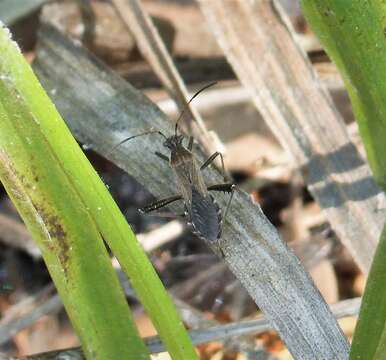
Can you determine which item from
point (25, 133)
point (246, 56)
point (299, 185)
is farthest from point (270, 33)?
point (25, 133)

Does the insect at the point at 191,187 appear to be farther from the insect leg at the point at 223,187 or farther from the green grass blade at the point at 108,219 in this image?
the green grass blade at the point at 108,219

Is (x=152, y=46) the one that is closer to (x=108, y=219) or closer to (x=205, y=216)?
(x=205, y=216)

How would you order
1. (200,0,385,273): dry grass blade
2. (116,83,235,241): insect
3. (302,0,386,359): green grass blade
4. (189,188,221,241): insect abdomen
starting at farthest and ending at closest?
1. (200,0,385,273): dry grass blade
2. (116,83,235,241): insect
3. (189,188,221,241): insect abdomen
4. (302,0,386,359): green grass blade

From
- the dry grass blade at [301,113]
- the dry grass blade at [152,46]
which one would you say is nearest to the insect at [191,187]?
the dry grass blade at [301,113]

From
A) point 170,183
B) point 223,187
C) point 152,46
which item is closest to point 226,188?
point 223,187

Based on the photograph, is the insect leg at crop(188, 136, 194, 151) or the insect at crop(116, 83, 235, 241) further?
the insect leg at crop(188, 136, 194, 151)

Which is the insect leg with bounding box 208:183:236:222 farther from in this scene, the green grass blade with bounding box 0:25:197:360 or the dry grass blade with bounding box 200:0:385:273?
the green grass blade with bounding box 0:25:197:360

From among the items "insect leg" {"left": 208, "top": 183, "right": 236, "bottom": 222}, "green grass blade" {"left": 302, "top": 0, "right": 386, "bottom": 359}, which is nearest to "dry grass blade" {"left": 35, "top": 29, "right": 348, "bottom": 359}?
"insect leg" {"left": 208, "top": 183, "right": 236, "bottom": 222}

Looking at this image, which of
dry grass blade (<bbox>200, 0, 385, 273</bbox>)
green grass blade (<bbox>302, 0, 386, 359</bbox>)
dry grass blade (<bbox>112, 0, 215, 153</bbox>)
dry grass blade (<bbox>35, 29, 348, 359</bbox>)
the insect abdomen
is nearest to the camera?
green grass blade (<bbox>302, 0, 386, 359</bbox>)
